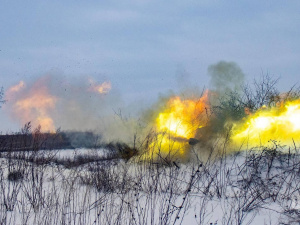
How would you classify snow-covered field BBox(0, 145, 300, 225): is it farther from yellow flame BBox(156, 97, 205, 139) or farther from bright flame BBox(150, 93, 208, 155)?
yellow flame BBox(156, 97, 205, 139)

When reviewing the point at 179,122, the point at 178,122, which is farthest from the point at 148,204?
the point at 178,122

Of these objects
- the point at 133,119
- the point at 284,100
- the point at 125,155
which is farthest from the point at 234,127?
the point at 133,119


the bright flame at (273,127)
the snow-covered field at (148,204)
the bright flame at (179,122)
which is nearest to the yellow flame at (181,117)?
the bright flame at (179,122)

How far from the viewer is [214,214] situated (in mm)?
8438

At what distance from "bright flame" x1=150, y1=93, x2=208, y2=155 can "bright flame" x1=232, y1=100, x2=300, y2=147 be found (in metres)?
2.23

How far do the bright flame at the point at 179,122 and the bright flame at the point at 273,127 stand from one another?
223cm

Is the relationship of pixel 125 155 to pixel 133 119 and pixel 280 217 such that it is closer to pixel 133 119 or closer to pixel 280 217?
pixel 133 119

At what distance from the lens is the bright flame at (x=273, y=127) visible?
601 inches

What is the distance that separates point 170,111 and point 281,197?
10.6 meters

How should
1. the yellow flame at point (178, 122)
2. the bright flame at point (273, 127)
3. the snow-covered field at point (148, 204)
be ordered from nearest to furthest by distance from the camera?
1. the snow-covered field at point (148, 204)
2. the bright flame at point (273, 127)
3. the yellow flame at point (178, 122)

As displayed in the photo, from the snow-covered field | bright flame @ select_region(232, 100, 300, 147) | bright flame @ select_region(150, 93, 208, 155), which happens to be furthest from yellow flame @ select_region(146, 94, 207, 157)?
the snow-covered field

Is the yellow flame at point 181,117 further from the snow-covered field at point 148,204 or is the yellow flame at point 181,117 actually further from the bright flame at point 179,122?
the snow-covered field at point 148,204

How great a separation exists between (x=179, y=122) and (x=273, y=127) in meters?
4.23

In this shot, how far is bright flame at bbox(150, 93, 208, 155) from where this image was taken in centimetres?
1709
